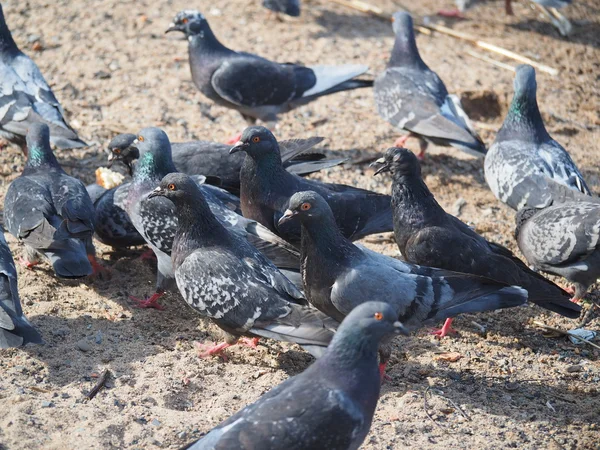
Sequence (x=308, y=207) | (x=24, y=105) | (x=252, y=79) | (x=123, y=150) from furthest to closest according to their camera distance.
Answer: (x=252, y=79), (x=24, y=105), (x=123, y=150), (x=308, y=207)

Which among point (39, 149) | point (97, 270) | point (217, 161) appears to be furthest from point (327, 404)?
point (39, 149)

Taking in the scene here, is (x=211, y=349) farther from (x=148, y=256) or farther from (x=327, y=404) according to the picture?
(x=327, y=404)

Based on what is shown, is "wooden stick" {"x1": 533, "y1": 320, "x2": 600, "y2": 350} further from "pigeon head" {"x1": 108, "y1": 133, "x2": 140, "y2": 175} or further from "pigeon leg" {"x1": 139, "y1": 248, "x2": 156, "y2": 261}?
"pigeon head" {"x1": 108, "y1": 133, "x2": 140, "y2": 175}

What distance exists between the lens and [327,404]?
13.7 feet

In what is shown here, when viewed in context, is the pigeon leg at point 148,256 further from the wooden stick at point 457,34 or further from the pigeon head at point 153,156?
the wooden stick at point 457,34

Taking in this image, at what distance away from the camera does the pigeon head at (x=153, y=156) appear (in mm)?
7020

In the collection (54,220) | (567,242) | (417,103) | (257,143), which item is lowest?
(54,220)

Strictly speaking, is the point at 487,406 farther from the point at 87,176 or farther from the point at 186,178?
the point at 87,176

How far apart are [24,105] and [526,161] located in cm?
542

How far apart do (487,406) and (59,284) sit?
12.3 ft

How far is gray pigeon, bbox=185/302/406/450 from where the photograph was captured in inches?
162

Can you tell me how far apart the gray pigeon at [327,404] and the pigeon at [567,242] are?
3030 mm

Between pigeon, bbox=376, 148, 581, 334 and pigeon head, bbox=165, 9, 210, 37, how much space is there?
4037mm

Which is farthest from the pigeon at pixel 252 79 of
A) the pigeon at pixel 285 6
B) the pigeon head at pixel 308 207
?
the pigeon head at pixel 308 207
